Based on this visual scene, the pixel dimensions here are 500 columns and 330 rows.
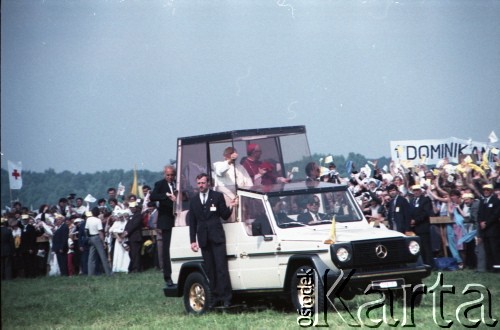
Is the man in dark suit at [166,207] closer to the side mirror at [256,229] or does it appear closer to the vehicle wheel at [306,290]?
the side mirror at [256,229]

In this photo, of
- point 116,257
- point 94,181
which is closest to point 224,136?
point 116,257

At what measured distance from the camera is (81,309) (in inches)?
812

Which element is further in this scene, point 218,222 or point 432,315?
point 218,222

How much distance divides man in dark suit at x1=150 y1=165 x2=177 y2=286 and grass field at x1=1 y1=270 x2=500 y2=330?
3.13ft

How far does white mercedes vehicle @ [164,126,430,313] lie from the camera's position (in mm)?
16359

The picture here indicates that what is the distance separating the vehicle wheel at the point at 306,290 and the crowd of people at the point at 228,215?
2280 mm

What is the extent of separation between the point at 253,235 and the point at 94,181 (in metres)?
33.0

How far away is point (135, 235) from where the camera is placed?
32812 millimetres

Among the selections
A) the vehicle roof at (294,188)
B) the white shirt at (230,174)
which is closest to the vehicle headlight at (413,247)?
the vehicle roof at (294,188)

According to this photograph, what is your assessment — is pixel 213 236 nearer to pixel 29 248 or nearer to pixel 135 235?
pixel 135 235

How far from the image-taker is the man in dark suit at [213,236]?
58.1 ft

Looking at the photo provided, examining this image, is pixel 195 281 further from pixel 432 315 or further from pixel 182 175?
pixel 432 315

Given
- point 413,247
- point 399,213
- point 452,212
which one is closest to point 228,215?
point 413,247

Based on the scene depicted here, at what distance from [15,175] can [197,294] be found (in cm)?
2183
